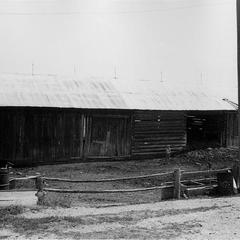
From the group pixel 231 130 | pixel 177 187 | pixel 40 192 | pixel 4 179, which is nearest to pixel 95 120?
pixel 231 130

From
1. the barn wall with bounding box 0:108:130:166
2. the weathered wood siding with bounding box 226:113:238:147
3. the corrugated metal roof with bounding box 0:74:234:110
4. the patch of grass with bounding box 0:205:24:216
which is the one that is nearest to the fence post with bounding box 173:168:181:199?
the patch of grass with bounding box 0:205:24:216

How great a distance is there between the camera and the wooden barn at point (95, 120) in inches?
875

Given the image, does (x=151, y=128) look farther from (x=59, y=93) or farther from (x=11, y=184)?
(x=11, y=184)

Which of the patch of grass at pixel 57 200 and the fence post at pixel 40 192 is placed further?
the fence post at pixel 40 192

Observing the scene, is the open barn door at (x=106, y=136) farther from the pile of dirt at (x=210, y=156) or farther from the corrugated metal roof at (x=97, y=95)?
the pile of dirt at (x=210, y=156)

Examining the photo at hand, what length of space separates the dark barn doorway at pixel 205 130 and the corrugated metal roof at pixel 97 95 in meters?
1.16

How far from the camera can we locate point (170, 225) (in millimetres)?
Answer: 9570

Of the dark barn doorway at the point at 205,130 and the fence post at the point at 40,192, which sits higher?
the dark barn doorway at the point at 205,130

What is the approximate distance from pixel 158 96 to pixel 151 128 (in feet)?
8.86

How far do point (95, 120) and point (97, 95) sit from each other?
2.07 metres

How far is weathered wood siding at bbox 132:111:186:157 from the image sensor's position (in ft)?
84.4

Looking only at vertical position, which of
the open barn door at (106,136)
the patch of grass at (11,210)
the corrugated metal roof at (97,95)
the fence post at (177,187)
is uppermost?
the corrugated metal roof at (97,95)

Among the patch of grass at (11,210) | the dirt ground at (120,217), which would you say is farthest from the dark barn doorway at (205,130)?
the patch of grass at (11,210)

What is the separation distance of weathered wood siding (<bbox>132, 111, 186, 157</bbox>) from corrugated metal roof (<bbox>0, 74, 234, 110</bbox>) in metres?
0.57
